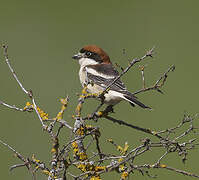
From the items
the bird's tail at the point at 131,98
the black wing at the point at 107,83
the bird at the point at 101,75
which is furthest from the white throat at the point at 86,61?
the bird's tail at the point at 131,98

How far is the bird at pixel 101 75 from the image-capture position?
435cm

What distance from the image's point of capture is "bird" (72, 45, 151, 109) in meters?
4.35

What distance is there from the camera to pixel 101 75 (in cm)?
476

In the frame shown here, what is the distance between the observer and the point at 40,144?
19.5 feet

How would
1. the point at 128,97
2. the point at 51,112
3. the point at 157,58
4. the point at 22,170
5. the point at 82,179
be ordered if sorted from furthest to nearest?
the point at 157,58 < the point at 51,112 < the point at 22,170 < the point at 128,97 < the point at 82,179

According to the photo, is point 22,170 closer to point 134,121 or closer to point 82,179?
point 134,121

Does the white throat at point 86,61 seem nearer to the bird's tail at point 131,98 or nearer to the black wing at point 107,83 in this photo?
the black wing at point 107,83

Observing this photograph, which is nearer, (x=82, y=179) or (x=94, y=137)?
(x=82, y=179)

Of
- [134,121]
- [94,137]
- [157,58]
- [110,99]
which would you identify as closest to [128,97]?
[110,99]

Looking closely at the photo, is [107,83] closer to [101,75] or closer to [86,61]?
[101,75]

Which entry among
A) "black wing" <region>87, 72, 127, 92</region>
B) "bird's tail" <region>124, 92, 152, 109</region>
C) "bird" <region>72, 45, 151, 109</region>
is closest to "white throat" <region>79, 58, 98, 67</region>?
"bird" <region>72, 45, 151, 109</region>

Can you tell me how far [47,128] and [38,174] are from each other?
0.26 m

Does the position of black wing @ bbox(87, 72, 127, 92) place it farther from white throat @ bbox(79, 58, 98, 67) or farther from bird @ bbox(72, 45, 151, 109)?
white throat @ bbox(79, 58, 98, 67)

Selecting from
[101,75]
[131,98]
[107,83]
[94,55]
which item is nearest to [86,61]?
[94,55]
